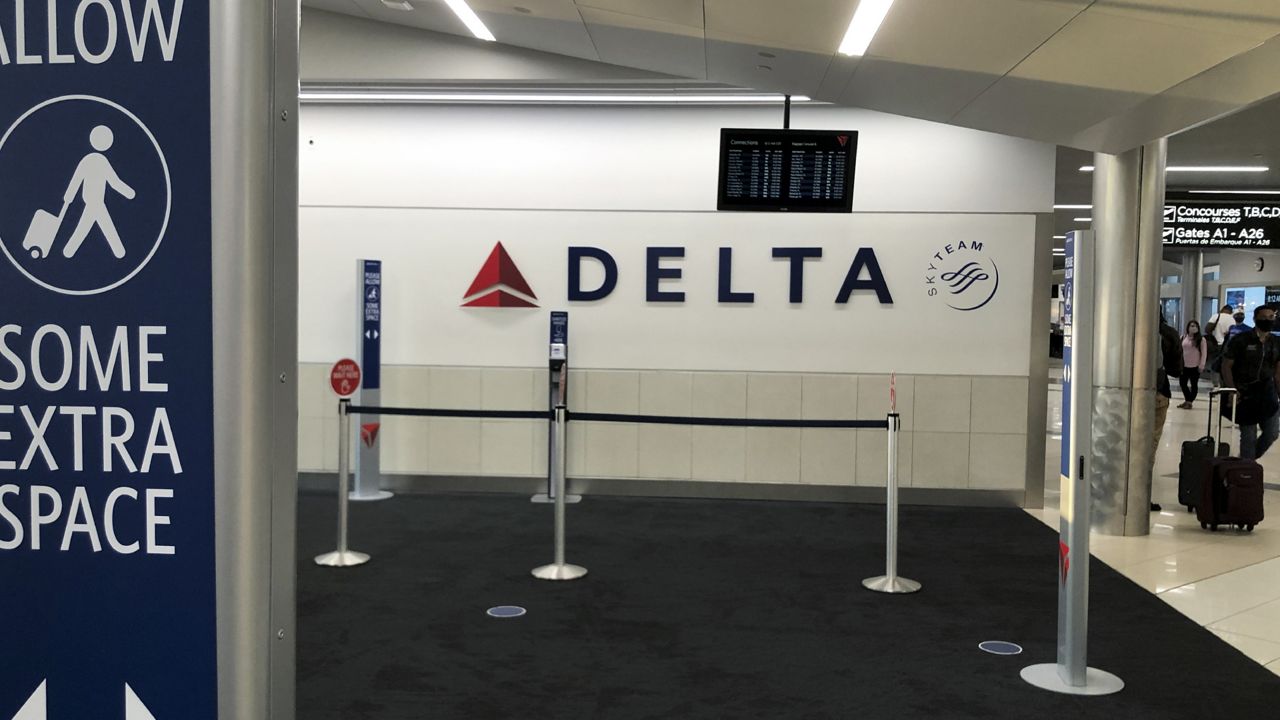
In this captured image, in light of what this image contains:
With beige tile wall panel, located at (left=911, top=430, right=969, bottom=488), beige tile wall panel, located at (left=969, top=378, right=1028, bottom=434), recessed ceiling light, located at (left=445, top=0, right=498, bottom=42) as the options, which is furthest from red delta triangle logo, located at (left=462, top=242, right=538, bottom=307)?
beige tile wall panel, located at (left=969, top=378, right=1028, bottom=434)

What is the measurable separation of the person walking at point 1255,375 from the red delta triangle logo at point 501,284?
6422 mm

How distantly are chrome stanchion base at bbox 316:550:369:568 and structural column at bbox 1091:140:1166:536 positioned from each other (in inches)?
199

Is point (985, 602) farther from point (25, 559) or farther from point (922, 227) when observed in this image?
point (25, 559)

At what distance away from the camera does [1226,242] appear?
12.1 metres

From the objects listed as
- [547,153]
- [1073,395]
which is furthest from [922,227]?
[1073,395]

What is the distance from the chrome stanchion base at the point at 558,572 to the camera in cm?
584

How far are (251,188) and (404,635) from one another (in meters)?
4.15

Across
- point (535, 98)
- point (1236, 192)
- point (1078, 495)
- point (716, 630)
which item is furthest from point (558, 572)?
point (1236, 192)

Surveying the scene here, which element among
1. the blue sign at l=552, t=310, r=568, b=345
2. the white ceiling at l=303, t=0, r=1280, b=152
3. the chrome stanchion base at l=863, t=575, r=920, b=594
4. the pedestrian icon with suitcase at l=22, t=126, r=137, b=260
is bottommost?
the chrome stanchion base at l=863, t=575, r=920, b=594

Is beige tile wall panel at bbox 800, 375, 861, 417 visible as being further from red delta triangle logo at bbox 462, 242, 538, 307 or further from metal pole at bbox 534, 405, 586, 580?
metal pole at bbox 534, 405, 586, 580

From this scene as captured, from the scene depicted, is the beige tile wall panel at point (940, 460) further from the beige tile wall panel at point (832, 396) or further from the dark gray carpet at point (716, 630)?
the dark gray carpet at point (716, 630)

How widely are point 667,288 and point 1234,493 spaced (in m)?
4.42

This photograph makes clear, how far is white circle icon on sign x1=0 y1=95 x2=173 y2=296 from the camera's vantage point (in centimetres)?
96

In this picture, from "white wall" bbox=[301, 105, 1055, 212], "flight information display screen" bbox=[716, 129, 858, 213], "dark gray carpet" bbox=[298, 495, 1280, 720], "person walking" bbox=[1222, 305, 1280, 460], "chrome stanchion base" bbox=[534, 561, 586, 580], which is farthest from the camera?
"person walking" bbox=[1222, 305, 1280, 460]
